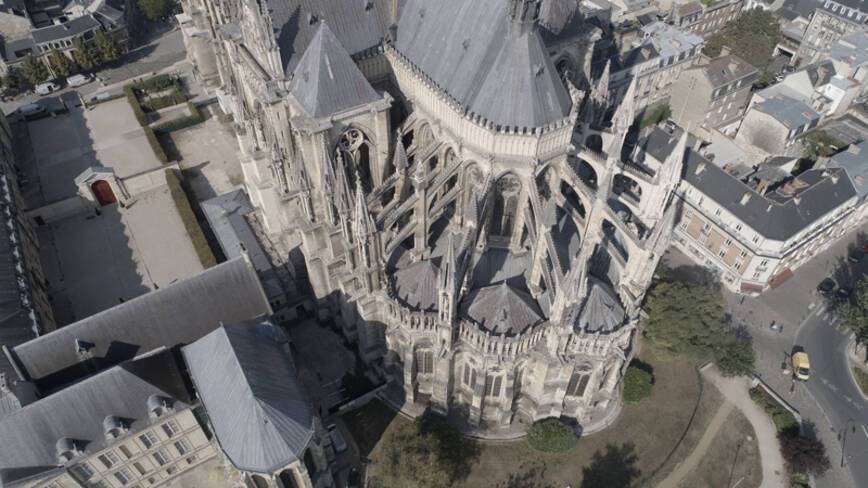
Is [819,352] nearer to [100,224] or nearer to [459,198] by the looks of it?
[459,198]

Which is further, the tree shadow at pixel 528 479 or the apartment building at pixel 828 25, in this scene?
the apartment building at pixel 828 25

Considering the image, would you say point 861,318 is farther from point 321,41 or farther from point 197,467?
point 197,467

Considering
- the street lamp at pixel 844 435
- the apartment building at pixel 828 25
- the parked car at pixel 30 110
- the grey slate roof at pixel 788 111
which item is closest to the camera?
the street lamp at pixel 844 435

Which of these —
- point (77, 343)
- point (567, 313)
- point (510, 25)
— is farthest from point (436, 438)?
point (510, 25)

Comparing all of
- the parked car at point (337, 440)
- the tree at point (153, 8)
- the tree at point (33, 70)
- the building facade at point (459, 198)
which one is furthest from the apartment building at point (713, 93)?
the tree at point (33, 70)

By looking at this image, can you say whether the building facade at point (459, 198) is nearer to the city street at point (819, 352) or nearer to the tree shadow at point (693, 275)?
the tree shadow at point (693, 275)

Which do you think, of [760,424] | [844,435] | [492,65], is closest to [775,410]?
[760,424]

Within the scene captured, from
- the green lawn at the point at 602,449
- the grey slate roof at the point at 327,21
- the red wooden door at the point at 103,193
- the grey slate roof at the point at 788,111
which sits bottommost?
the green lawn at the point at 602,449
